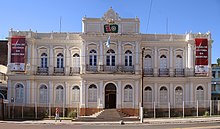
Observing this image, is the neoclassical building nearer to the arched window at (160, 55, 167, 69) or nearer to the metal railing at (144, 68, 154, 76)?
the arched window at (160, 55, 167, 69)

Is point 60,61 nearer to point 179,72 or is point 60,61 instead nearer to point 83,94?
point 83,94

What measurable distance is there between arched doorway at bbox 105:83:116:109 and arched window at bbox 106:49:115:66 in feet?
8.97

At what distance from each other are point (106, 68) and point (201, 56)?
1275 centimetres

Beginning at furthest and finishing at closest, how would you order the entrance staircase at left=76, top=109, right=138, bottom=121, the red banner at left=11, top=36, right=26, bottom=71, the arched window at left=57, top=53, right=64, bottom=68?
the arched window at left=57, top=53, right=64, bottom=68 < the red banner at left=11, top=36, right=26, bottom=71 < the entrance staircase at left=76, top=109, right=138, bottom=121

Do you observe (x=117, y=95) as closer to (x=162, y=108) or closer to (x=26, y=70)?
(x=162, y=108)

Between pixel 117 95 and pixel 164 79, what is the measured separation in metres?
7.04

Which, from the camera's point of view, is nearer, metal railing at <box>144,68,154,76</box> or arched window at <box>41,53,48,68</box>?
arched window at <box>41,53,48,68</box>

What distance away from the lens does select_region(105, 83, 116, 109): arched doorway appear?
4856 cm

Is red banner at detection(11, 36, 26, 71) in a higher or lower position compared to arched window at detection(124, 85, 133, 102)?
higher

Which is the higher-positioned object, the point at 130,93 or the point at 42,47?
the point at 42,47

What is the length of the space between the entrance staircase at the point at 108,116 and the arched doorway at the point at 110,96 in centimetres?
234

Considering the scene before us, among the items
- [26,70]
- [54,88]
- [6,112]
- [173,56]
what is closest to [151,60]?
[173,56]

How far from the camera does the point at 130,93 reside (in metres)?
48.4

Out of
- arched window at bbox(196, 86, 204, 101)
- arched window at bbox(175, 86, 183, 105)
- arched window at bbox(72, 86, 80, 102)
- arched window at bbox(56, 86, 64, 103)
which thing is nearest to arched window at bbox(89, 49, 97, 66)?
arched window at bbox(72, 86, 80, 102)
